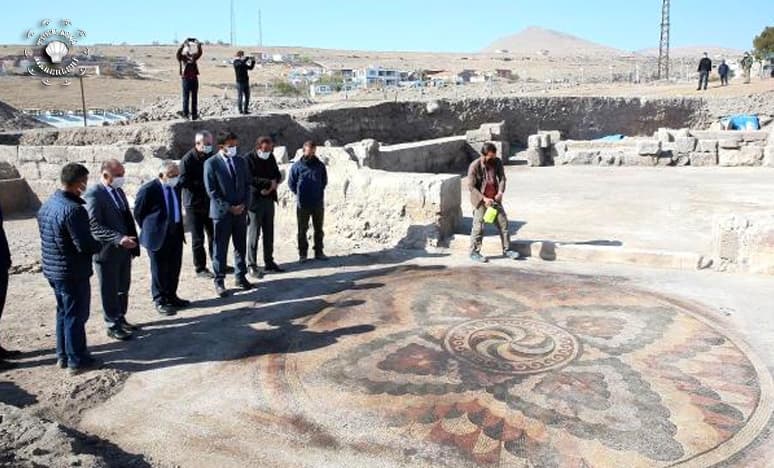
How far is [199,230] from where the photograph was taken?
769 cm

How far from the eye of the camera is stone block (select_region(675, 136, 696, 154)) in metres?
17.0

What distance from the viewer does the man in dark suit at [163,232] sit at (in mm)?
6547

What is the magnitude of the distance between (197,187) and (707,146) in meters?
14.2

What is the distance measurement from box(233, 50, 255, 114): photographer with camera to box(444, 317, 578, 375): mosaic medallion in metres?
11.4

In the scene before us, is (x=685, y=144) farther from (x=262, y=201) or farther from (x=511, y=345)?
(x=511, y=345)

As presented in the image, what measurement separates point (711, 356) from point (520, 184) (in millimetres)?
9652

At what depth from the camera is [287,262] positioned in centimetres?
869

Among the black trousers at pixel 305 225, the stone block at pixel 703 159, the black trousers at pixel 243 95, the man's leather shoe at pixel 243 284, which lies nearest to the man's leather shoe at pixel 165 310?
the man's leather shoe at pixel 243 284

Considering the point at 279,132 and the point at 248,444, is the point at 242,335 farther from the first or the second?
the point at 279,132

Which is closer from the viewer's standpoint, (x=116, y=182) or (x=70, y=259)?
(x=70, y=259)

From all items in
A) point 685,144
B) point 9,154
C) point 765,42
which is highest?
point 765,42

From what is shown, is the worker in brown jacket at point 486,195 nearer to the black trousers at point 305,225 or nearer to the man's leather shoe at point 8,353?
the black trousers at point 305,225

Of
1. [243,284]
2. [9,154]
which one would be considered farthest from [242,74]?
[243,284]

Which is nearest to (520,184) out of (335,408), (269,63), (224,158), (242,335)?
(224,158)
